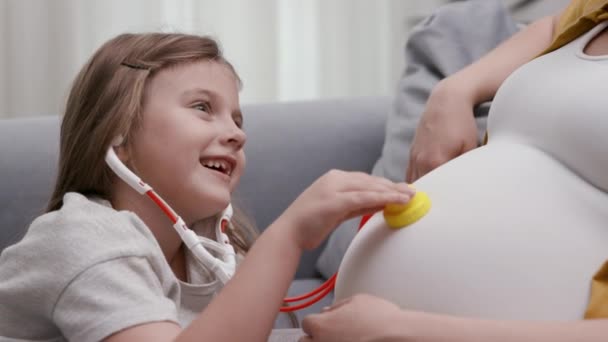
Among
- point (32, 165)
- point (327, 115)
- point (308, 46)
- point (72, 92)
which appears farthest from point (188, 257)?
point (308, 46)

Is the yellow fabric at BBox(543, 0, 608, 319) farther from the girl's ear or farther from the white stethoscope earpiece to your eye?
the girl's ear

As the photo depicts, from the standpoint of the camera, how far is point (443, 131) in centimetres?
115

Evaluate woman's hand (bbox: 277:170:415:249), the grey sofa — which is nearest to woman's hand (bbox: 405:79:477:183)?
woman's hand (bbox: 277:170:415:249)

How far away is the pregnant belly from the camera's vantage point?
775 mm

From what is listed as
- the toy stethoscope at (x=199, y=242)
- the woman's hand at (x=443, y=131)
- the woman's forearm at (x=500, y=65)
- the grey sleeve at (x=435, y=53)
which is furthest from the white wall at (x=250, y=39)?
the toy stethoscope at (x=199, y=242)

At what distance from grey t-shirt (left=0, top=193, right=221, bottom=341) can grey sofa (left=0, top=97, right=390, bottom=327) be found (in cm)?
68

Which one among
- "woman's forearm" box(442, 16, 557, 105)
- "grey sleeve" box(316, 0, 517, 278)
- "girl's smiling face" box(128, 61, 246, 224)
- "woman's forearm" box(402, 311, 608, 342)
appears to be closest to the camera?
"woman's forearm" box(402, 311, 608, 342)

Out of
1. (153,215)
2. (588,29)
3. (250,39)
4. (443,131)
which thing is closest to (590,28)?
(588,29)

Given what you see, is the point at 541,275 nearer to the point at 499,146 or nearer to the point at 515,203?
the point at 515,203

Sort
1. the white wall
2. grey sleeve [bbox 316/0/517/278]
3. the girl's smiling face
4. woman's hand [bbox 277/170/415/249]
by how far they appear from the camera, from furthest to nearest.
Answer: the white wall
grey sleeve [bbox 316/0/517/278]
the girl's smiling face
woman's hand [bbox 277/170/415/249]

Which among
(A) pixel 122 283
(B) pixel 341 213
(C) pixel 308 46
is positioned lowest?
(C) pixel 308 46

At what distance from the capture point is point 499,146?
3.03ft

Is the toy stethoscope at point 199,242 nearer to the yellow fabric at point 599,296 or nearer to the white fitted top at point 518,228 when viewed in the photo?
the white fitted top at point 518,228

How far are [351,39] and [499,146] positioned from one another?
1.90m
